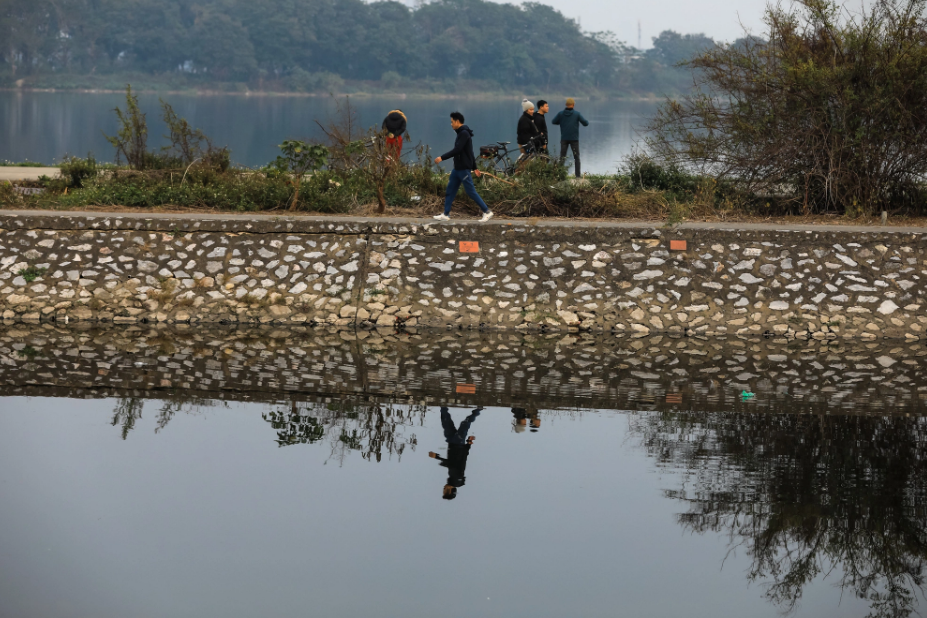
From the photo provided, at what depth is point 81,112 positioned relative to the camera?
82.2 metres

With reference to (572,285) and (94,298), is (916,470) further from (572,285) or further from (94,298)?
(94,298)

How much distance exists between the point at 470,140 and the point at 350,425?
6025 millimetres

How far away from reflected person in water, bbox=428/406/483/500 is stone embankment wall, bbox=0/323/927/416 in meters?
0.53

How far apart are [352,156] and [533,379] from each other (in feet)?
25.9

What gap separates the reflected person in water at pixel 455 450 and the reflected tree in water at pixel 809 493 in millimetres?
1386

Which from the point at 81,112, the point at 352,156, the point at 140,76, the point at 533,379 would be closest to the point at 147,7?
the point at 140,76

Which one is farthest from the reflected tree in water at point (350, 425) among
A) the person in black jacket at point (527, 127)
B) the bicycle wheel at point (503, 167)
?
the person in black jacket at point (527, 127)

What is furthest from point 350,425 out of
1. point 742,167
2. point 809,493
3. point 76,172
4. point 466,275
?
point 76,172

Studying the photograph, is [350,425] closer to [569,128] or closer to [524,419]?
[524,419]

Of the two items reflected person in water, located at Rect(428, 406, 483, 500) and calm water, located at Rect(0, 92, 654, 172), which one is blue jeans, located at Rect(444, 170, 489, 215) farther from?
calm water, located at Rect(0, 92, 654, 172)

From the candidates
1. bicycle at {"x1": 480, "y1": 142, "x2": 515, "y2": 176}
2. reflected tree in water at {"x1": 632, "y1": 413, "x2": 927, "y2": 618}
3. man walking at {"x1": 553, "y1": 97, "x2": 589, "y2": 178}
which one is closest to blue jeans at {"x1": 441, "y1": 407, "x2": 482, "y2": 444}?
reflected tree in water at {"x1": 632, "y1": 413, "x2": 927, "y2": 618}

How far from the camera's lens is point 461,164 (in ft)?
44.4

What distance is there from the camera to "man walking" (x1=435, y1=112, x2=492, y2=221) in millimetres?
13266

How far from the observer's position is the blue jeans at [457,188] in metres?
13.6
